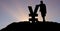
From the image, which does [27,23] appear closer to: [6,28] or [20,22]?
[20,22]

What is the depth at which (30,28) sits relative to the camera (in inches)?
512

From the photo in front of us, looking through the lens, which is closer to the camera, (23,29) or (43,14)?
(23,29)

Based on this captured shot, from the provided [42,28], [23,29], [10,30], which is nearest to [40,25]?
[42,28]

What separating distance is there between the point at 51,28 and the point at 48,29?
22cm

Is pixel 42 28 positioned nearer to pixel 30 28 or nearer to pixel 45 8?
pixel 30 28

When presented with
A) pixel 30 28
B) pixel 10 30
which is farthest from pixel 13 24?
pixel 30 28

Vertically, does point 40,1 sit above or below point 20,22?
above

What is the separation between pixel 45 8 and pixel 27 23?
188 centimetres

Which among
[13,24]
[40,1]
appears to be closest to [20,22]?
[13,24]

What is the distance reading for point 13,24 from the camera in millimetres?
13656

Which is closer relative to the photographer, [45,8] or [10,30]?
[10,30]

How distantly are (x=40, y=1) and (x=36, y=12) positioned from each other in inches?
32.4

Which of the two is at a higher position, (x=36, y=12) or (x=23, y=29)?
(x=36, y=12)

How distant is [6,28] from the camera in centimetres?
1359
